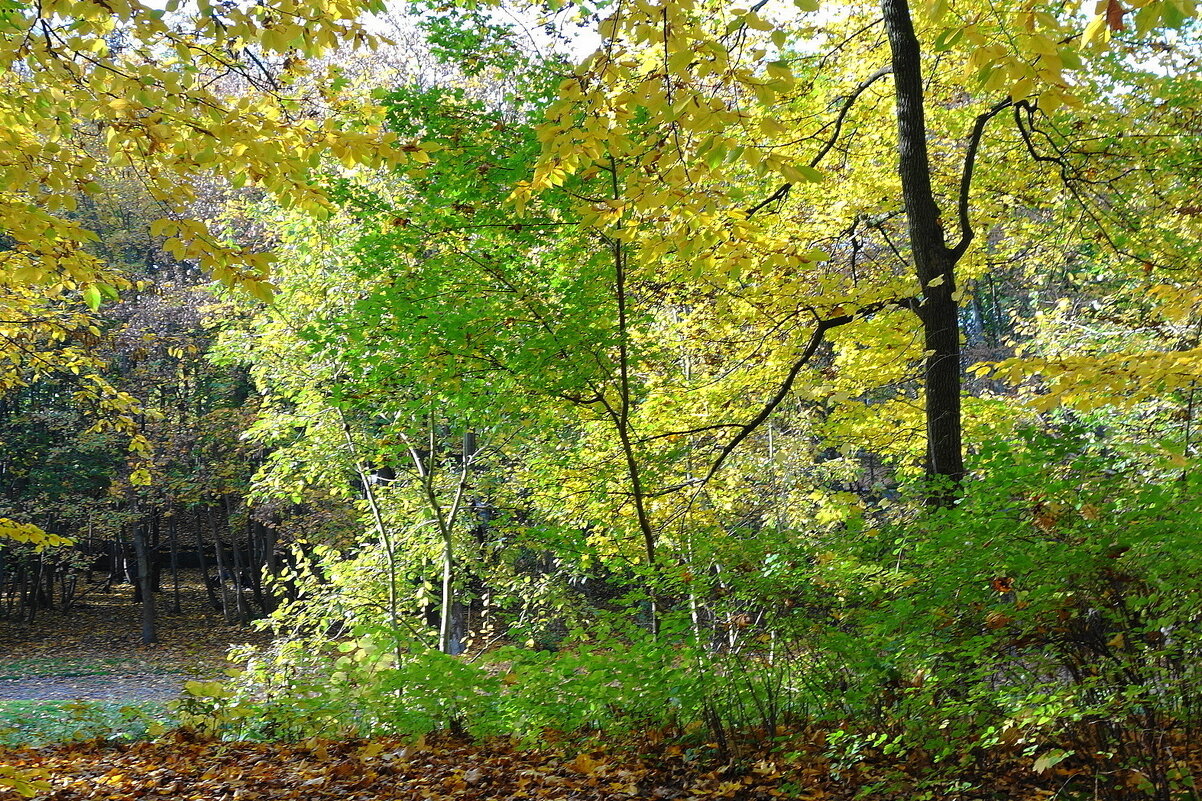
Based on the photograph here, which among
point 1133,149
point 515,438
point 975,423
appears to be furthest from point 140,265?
point 1133,149

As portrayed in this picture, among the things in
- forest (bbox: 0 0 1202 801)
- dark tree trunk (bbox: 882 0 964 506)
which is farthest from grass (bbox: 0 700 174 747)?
dark tree trunk (bbox: 882 0 964 506)

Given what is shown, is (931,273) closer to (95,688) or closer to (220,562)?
(95,688)

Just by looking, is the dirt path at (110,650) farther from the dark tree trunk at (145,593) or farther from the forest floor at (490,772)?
the forest floor at (490,772)

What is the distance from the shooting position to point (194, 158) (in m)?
3.21

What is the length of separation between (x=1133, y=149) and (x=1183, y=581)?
17.9 feet

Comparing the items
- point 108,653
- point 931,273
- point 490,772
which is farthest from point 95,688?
point 931,273

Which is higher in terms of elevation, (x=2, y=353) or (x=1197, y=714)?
(x=2, y=353)

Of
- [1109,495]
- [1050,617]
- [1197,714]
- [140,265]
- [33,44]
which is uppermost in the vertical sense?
[140,265]

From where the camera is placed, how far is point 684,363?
12328mm

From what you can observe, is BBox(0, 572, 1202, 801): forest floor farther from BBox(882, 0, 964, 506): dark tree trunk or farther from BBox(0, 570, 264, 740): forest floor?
BBox(0, 570, 264, 740): forest floor

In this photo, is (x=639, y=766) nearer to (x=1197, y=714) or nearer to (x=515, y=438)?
(x=1197, y=714)

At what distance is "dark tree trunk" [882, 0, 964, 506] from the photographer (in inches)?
229

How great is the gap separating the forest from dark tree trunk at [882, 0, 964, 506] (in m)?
0.03

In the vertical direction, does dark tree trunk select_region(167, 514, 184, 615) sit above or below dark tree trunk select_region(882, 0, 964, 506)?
below
